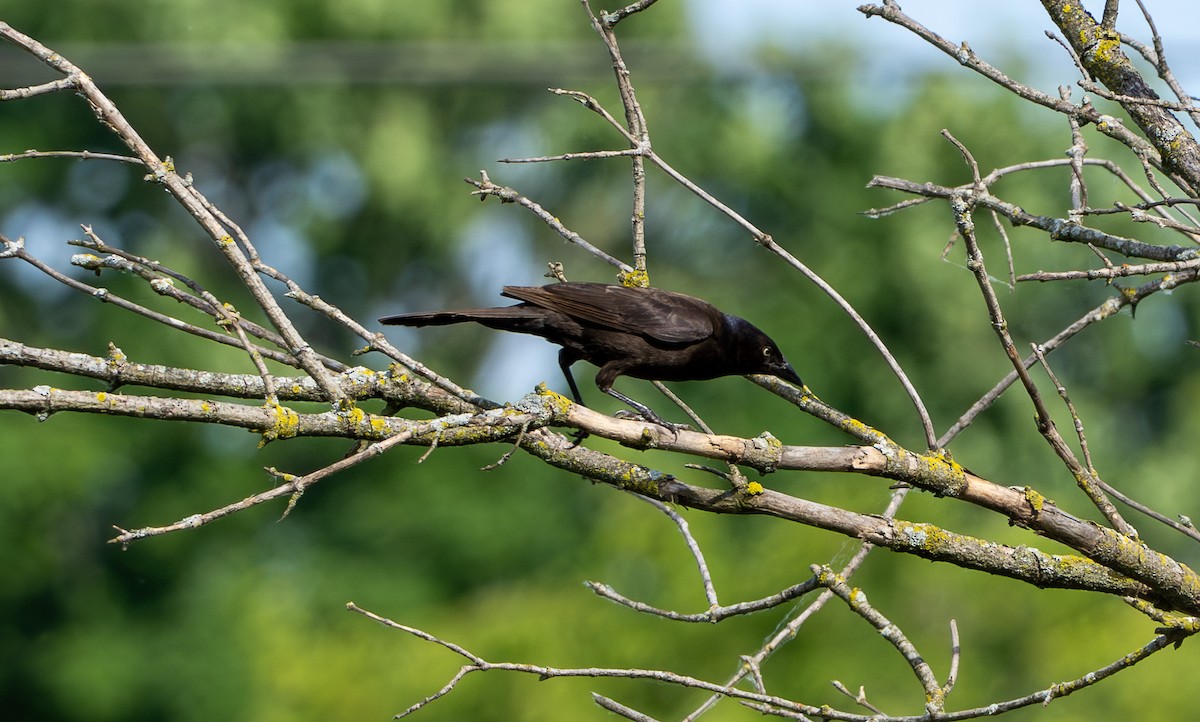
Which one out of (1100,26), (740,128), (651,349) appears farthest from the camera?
(740,128)

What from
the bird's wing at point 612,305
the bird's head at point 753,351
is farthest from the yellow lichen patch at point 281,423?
the bird's head at point 753,351

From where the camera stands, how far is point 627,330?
5375 millimetres

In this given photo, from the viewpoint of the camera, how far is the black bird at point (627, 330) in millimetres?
5301

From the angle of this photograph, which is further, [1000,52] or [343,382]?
[1000,52]

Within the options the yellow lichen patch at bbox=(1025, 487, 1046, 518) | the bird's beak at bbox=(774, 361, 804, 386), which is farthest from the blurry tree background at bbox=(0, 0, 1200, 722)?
the yellow lichen patch at bbox=(1025, 487, 1046, 518)

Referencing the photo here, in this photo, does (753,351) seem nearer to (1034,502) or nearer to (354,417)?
(1034,502)

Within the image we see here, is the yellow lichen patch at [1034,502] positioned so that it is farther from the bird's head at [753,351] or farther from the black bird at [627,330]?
the bird's head at [753,351]

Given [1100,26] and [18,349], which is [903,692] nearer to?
[1100,26]

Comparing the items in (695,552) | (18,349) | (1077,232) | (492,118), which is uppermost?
(492,118)

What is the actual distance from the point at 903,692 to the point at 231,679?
15.1 m

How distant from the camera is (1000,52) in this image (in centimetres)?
2289

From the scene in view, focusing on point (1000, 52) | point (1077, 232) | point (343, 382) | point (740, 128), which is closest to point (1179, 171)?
point (1077, 232)

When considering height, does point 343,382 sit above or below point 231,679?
above

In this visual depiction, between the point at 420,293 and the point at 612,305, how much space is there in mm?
23871
